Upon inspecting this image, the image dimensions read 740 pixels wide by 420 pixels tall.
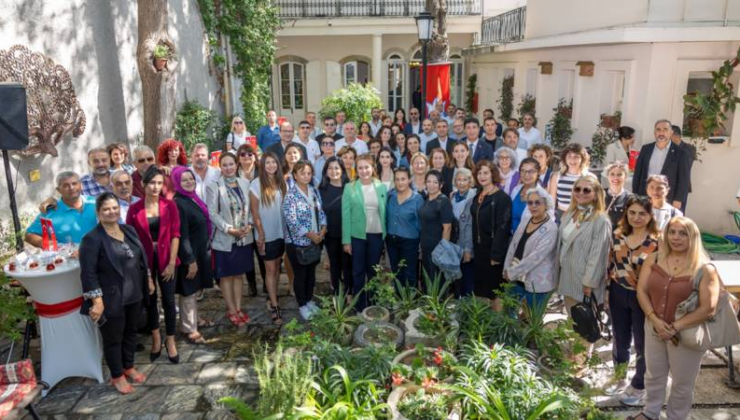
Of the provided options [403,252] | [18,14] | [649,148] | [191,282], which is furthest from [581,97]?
[18,14]

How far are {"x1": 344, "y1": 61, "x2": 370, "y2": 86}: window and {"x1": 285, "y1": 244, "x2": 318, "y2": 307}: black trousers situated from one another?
17144mm

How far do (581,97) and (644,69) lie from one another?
3.17 meters

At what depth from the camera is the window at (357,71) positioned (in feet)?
72.7

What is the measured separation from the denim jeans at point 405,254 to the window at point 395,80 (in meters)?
16.9

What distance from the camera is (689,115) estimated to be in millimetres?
8672

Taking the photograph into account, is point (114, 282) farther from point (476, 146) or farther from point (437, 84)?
point (437, 84)

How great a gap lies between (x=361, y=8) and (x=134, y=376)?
58.7ft

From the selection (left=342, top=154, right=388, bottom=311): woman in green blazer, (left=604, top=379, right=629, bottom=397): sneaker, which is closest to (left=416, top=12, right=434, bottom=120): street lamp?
(left=342, top=154, right=388, bottom=311): woman in green blazer

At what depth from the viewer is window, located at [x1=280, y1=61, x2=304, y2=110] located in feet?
72.9

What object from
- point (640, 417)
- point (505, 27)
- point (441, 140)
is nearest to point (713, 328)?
point (640, 417)

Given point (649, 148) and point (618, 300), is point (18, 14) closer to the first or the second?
point (618, 300)

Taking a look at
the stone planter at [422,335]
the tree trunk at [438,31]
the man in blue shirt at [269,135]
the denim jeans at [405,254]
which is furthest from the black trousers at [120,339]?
the tree trunk at [438,31]

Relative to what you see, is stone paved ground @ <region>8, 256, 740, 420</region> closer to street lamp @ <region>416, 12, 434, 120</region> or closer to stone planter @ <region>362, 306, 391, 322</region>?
stone planter @ <region>362, 306, 391, 322</region>

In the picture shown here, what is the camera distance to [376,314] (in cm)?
518
